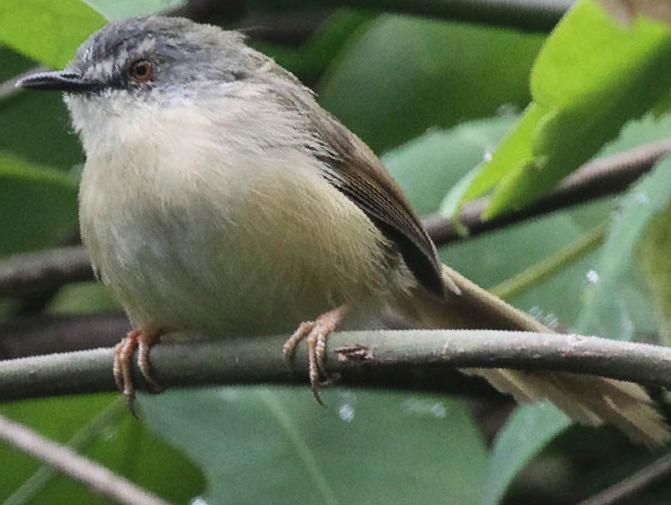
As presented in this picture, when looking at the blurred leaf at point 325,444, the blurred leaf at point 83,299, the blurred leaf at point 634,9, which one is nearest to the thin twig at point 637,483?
the blurred leaf at point 325,444

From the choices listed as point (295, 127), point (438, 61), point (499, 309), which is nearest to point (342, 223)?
point (295, 127)

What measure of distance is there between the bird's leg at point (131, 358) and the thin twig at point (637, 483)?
3.33ft

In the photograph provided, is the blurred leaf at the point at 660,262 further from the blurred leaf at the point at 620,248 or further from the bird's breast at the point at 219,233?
the bird's breast at the point at 219,233

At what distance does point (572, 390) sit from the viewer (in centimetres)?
288

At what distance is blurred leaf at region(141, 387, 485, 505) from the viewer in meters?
3.00

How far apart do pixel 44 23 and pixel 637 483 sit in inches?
63.4

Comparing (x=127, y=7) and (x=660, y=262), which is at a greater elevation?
(x=127, y=7)

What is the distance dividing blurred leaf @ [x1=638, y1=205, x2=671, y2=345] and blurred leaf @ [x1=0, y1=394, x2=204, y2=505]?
127cm

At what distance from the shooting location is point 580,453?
3.55 m

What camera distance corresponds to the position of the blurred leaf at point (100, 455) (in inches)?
126

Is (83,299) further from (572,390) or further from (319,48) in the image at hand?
(572,390)

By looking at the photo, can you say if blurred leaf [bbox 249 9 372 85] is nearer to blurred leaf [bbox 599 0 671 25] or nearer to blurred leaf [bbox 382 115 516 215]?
blurred leaf [bbox 382 115 516 215]

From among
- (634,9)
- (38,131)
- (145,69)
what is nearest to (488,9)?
(145,69)

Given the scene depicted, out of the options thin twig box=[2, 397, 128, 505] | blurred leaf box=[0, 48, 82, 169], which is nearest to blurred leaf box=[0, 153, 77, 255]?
blurred leaf box=[0, 48, 82, 169]
